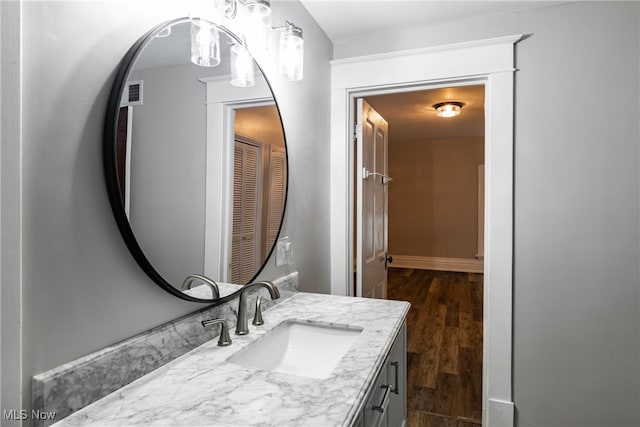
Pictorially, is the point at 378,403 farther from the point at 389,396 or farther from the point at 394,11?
the point at 394,11

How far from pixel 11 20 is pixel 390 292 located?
189 inches

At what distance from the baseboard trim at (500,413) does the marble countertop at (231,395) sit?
1.19 metres

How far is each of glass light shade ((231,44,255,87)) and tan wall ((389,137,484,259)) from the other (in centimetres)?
542

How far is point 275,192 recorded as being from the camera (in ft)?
4.82

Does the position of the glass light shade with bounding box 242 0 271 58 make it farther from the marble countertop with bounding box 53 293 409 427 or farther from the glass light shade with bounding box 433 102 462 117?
the glass light shade with bounding box 433 102 462 117

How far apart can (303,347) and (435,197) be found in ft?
17.9

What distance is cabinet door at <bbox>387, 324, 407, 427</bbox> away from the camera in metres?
1.25

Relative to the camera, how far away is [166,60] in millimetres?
931

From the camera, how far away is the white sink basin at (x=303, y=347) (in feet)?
3.82

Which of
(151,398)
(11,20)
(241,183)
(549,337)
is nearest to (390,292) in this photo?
(549,337)

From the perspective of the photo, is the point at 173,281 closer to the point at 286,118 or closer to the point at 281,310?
the point at 281,310

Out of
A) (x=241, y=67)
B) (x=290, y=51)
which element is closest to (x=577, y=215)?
(x=290, y=51)

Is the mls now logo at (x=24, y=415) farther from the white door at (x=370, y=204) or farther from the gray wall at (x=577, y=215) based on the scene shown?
the gray wall at (x=577, y=215)

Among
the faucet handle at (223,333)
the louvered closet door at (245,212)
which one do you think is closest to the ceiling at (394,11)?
the louvered closet door at (245,212)
